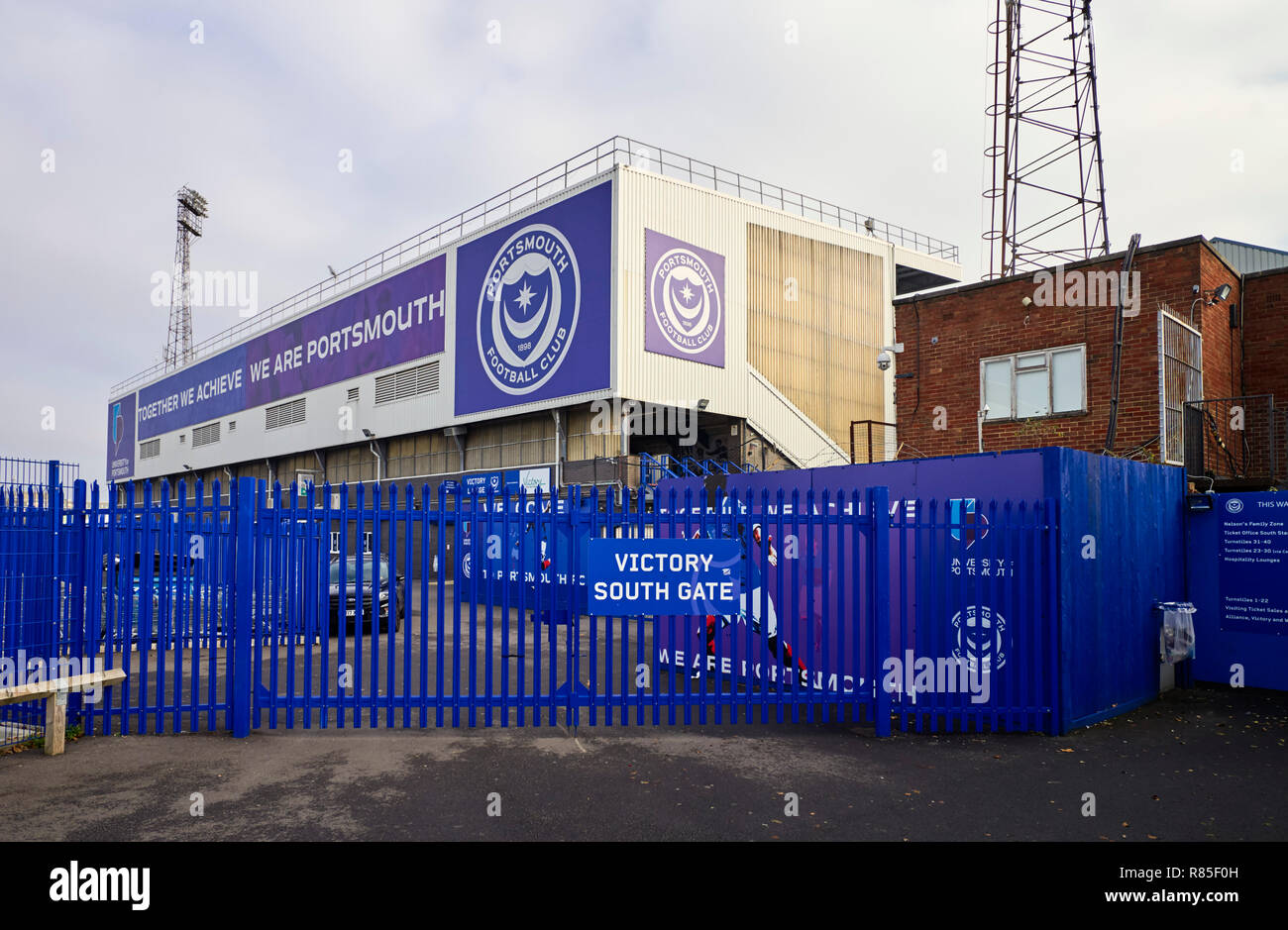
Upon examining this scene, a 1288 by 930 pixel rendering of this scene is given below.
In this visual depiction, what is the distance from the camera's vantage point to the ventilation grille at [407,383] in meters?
32.3

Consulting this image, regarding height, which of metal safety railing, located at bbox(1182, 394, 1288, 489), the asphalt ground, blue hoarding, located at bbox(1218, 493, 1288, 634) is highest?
metal safety railing, located at bbox(1182, 394, 1288, 489)

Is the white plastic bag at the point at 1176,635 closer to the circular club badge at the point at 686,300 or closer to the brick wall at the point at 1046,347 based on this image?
the brick wall at the point at 1046,347

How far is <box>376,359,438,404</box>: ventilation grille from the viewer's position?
32344 millimetres

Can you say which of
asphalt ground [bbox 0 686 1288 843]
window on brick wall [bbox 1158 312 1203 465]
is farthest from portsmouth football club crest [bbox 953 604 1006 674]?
window on brick wall [bbox 1158 312 1203 465]

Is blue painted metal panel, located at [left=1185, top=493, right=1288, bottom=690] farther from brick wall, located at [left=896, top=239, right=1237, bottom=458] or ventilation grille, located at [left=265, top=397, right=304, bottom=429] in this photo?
ventilation grille, located at [left=265, top=397, right=304, bottom=429]

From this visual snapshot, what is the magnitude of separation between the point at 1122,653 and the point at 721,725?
4.59 metres

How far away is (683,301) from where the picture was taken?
27422mm

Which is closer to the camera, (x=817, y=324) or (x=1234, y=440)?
(x=1234, y=440)

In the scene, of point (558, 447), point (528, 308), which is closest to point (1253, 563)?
point (558, 447)

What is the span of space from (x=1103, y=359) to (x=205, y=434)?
160 feet

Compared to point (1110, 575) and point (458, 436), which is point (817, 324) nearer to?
point (458, 436)

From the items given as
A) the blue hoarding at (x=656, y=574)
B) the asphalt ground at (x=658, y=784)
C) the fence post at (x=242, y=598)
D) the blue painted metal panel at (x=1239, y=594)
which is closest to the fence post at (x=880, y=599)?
the asphalt ground at (x=658, y=784)

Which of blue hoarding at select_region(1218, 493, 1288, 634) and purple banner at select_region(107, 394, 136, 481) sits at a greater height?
purple banner at select_region(107, 394, 136, 481)

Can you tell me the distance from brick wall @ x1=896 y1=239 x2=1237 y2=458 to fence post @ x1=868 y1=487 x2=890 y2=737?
909 centimetres
